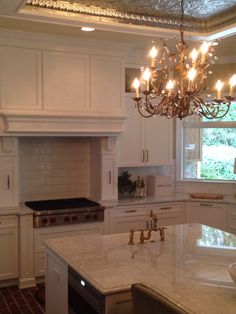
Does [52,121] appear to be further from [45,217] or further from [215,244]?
[215,244]

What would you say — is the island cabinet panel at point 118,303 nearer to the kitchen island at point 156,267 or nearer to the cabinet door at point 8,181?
the kitchen island at point 156,267

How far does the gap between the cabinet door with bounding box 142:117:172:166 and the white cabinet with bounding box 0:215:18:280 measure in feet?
6.65

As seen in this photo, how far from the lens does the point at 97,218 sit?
15.8 ft

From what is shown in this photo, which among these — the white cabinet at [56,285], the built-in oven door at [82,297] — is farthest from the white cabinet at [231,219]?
the built-in oven door at [82,297]

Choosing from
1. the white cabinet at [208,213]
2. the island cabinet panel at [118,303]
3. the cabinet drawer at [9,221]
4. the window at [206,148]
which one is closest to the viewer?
the island cabinet panel at [118,303]

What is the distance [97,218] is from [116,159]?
2.76ft

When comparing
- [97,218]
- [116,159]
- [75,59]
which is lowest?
[97,218]

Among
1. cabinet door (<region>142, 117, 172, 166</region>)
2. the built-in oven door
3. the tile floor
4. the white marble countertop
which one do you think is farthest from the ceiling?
the tile floor

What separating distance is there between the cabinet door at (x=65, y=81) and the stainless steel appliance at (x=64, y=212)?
1178 mm

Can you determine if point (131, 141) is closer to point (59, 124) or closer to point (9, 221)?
point (59, 124)

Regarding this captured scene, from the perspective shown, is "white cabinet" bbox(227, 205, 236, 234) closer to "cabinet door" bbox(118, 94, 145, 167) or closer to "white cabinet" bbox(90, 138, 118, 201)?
"cabinet door" bbox(118, 94, 145, 167)

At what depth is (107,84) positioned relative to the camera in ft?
16.4

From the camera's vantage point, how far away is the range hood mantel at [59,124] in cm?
442

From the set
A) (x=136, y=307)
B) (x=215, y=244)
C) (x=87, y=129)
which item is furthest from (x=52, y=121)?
(x=136, y=307)
